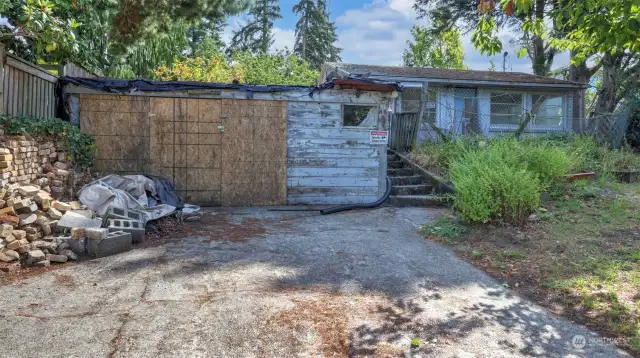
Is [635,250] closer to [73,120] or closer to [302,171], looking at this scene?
[302,171]

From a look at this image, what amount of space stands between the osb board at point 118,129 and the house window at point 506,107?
12.1 meters

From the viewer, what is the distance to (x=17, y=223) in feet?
15.9

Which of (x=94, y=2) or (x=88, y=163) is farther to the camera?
(x=94, y=2)

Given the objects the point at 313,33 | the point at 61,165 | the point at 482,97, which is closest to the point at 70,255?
the point at 61,165

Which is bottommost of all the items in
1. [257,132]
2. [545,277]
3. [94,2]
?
[545,277]

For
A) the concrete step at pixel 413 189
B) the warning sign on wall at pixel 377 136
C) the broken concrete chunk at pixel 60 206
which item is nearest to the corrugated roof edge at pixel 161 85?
the warning sign on wall at pixel 377 136

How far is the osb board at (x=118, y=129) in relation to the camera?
8.23m

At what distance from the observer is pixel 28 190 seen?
519 cm

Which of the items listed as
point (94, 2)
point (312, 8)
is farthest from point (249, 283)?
point (312, 8)


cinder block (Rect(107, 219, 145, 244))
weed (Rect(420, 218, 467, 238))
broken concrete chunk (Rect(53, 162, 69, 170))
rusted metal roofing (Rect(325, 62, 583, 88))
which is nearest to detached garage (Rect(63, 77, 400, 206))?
broken concrete chunk (Rect(53, 162, 69, 170))

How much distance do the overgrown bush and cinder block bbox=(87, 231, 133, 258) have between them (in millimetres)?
1758

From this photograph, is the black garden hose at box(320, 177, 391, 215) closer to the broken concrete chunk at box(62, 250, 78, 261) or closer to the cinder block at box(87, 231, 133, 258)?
the cinder block at box(87, 231, 133, 258)

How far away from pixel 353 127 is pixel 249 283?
17.5 ft

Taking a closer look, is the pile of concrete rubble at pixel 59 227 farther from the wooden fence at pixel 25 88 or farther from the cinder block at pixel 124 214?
the wooden fence at pixel 25 88
